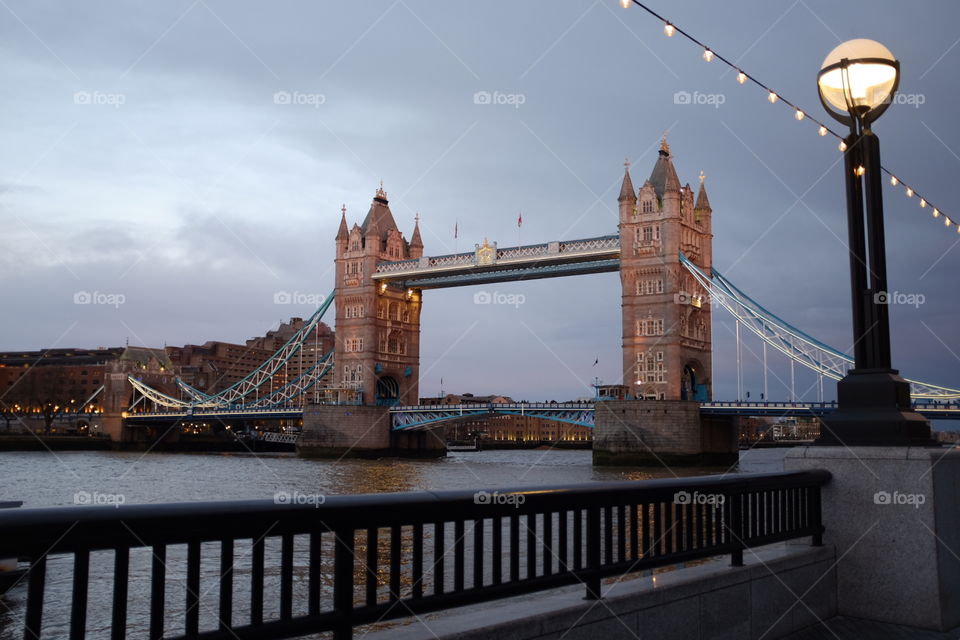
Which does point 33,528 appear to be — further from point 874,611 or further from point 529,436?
point 529,436

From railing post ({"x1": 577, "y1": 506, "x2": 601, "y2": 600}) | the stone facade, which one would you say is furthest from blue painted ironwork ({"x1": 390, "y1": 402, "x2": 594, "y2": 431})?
railing post ({"x1": 577, "y1": 506, "x2": 601, "y2": 600})

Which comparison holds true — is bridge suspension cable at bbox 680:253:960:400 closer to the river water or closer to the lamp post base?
the river water

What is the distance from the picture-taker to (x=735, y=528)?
4.36 meters

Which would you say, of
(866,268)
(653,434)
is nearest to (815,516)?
(866,268)

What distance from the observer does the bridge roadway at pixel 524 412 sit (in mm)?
37875

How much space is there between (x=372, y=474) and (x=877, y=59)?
30368mm

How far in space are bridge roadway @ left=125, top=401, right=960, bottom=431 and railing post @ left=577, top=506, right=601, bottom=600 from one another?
81.7 feet

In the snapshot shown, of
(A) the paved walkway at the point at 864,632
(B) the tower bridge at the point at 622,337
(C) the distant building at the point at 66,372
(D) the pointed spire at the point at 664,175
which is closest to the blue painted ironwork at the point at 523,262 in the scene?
(B) the tower bridge at the point at 622,337

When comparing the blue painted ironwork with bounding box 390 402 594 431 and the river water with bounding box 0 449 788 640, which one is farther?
the blue painted ironwork with bounding box 390 402 594 431

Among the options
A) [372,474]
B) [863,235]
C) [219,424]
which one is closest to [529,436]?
[219,424]

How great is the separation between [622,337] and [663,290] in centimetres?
358

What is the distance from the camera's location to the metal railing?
86.4 inches

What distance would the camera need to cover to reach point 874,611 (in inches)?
197

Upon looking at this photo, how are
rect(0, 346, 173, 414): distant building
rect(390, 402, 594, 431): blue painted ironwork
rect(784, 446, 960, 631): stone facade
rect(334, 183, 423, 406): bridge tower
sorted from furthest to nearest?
rect(0, 346, 173, 414): distant building
rect(334, 183, 423, 406): bridge tower
rect(390, 402, 594, 431): blue painted ironwork
rect(784, 446, 960, 631): stone facade
